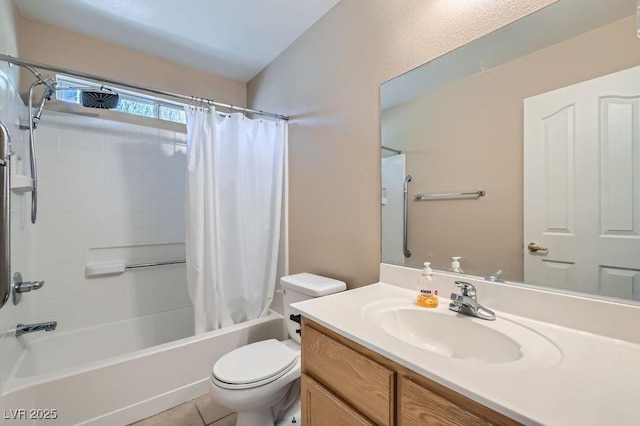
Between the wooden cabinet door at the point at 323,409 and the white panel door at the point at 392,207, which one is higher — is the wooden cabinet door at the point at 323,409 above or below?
below

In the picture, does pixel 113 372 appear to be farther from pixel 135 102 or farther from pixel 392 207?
pixel 135 102

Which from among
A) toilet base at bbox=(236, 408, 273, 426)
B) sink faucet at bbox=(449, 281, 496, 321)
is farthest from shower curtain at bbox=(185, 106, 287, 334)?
sink faucet at bbox=(449, 281, 496, 321)

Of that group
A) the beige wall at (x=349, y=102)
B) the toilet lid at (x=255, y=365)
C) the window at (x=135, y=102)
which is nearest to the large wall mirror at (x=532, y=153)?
the beige wall at (x=349, y=102)

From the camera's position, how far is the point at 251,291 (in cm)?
201

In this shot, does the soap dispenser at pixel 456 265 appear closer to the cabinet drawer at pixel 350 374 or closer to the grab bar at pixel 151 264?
the cabinet drawer at pixel 350 374

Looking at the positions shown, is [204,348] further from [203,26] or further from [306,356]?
[203,26]

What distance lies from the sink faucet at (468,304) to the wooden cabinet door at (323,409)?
19.1 inches

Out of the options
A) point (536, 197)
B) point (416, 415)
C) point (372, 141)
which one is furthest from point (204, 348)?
point (536, 197)

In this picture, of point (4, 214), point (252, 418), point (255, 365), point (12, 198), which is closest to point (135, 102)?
point (12, 198)

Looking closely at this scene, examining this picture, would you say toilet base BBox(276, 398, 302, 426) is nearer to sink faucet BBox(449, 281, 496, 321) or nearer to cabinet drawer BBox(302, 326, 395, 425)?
cabinet drawer BBox(302, 326, 395, 425)

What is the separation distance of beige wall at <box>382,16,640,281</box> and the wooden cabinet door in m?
0.68

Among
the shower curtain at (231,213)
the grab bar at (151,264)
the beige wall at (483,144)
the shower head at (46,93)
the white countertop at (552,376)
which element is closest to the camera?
the white countertop at (552,376)

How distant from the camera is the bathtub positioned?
1288mm

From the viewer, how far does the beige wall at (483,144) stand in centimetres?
85
